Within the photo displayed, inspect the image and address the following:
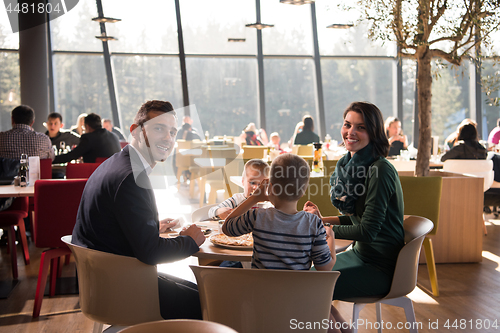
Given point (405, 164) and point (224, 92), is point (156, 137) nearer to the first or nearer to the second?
point (405, 164)

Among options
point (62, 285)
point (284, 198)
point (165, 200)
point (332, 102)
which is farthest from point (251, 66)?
point (284, 198)

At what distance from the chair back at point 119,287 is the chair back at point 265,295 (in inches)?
13.6

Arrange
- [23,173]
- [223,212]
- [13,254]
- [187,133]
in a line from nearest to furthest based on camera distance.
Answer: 1. [223,212]
2. [23,173]
3. [13,254]
4. [187,133]

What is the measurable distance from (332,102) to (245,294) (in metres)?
9.67

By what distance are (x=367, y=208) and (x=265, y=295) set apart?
2.78 feet

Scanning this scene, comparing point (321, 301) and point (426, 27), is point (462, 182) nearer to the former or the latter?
point (426, 27)

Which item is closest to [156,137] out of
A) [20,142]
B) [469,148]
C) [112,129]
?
[20,142]

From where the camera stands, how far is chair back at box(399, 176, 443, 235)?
11.4 feet

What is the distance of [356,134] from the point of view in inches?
88.5

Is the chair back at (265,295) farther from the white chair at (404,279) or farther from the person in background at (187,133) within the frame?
the person in background at (187,133)

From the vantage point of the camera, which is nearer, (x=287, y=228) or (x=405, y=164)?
(x=287, y=228)

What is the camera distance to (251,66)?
10.4 meters

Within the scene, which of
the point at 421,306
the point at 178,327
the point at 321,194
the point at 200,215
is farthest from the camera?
the point at 321,194

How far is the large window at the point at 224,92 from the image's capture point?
1039 centimetres
